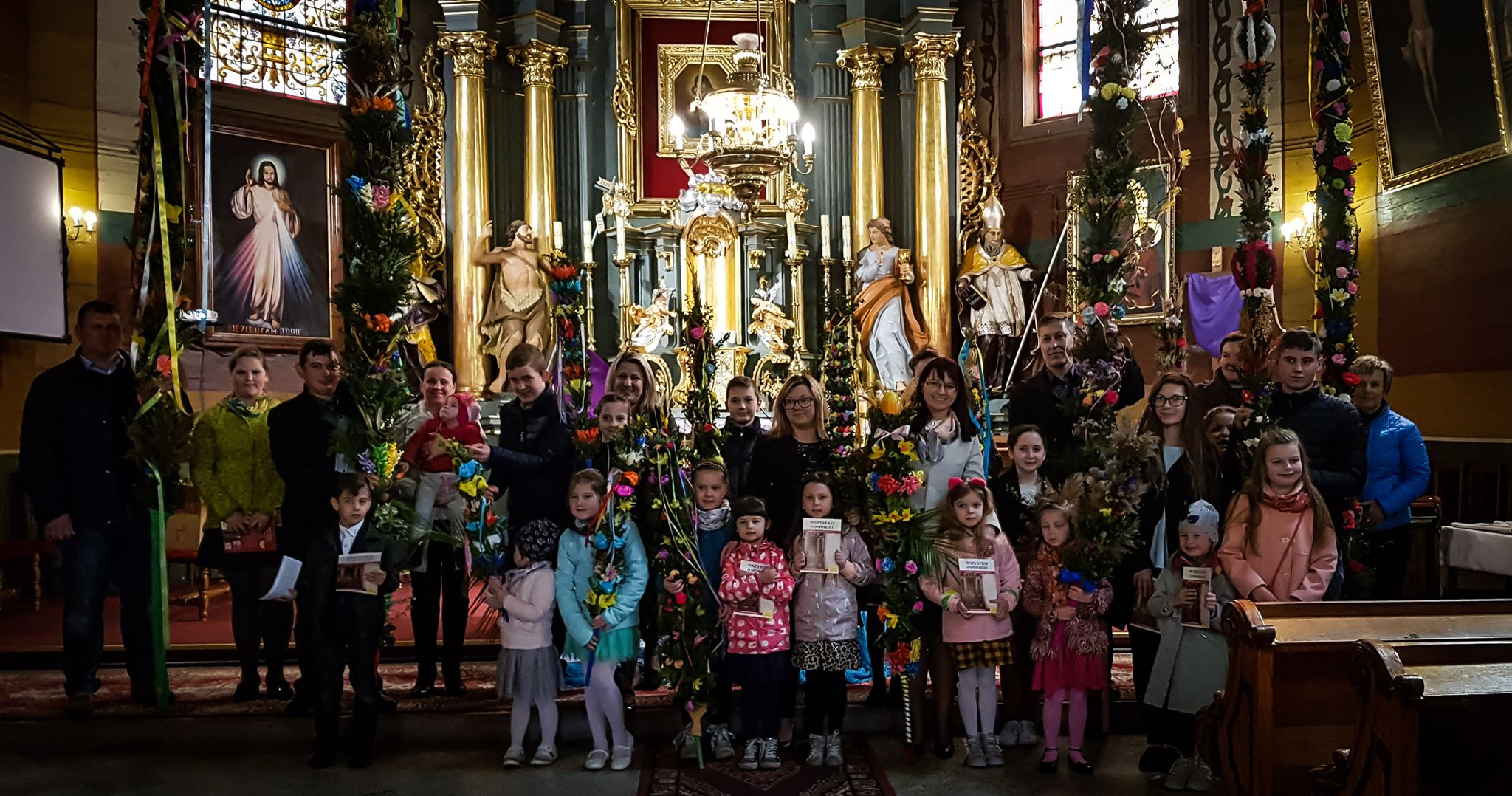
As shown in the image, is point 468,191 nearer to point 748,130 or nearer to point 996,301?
point 748,130

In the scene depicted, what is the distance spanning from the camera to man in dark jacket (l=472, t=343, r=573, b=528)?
14.8 ft

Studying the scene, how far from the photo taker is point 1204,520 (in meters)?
4.11

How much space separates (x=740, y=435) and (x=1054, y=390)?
4.92 ft

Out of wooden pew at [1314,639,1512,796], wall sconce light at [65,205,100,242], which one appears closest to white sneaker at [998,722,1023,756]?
wooden pew at [1314,639,1512,796]

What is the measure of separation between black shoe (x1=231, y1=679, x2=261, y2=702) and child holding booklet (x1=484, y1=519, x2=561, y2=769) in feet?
4.67

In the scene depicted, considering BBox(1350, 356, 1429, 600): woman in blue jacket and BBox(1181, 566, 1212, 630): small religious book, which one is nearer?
BBox(1181, 566, 1212, 630): small religious book

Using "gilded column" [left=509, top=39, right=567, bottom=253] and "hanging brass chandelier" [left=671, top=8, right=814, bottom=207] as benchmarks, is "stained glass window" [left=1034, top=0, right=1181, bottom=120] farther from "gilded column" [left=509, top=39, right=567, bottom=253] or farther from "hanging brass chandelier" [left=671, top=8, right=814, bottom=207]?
"gilded column" [left=509, top=39, right=567, bottom=253]

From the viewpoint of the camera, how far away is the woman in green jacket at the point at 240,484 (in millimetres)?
4566

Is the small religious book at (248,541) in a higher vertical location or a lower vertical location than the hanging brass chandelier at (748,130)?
lower

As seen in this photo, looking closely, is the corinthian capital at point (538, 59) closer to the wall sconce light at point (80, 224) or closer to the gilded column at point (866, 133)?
the gilded column at point (866, 133)

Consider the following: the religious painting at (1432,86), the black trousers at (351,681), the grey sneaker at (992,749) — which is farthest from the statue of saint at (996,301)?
the black trousers at (351,681)

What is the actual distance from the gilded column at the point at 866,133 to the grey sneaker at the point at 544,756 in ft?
26.2

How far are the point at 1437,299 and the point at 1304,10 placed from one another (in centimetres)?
345

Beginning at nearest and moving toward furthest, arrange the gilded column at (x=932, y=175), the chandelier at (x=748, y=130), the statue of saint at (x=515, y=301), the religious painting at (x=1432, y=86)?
1. the religious painting at (x=1432, y=86)
2. the chandelier at (x=748, y=130)
3. the statue of saint at (x=515, y=301)
4. the gilded column at (x=932, y=175)
